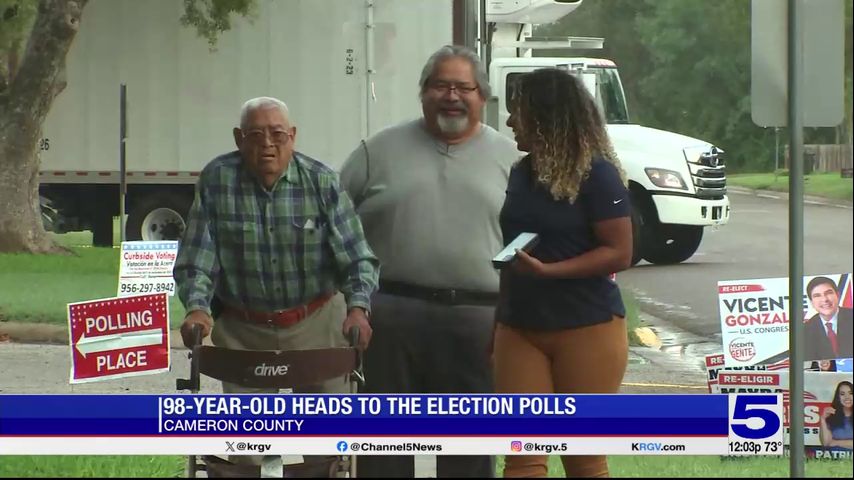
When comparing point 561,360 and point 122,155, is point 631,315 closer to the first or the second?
point 561,360

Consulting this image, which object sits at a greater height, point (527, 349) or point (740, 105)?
point (740, 105)

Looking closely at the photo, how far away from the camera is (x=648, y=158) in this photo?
215 inches

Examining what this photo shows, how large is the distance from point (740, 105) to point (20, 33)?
258 cm

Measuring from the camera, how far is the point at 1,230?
223 inches

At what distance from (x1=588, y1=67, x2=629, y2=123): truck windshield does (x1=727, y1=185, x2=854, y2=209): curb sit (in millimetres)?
473

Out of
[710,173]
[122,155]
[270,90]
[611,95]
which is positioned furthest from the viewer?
[122,155]

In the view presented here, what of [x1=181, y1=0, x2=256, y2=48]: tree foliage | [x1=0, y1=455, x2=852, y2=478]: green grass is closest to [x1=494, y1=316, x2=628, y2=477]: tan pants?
[x1=0, y1=455, x2=852, y2=478]: green grass

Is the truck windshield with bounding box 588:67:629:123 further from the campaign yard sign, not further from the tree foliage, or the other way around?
the tree foliage

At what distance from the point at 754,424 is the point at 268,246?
5.93 feet

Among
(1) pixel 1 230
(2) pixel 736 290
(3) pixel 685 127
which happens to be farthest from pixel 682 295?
(1) pixel 1 230

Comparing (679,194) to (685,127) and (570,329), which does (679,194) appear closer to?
(685,127)

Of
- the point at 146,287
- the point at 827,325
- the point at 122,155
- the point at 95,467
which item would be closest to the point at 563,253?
the point at 827,325

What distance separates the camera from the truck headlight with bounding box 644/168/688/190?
17.8ft

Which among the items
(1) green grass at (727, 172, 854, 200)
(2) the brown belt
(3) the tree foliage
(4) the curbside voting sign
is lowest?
(2) the brown belt
